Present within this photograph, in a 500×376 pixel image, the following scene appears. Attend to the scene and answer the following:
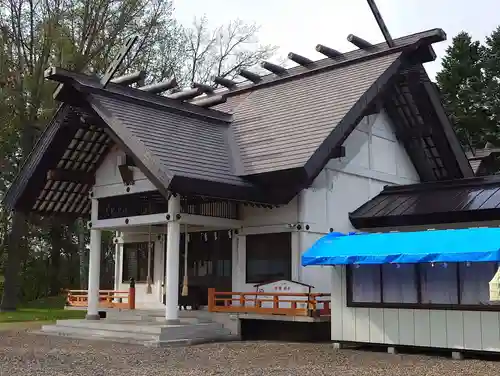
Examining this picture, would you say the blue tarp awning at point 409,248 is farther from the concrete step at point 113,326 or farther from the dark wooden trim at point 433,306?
the concrete step at point 113,326

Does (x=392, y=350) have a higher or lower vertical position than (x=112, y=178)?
lower

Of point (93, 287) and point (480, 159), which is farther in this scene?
point (480, 159)

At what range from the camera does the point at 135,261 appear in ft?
63.1

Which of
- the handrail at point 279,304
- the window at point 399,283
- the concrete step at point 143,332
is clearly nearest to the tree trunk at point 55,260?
the concrete step at point 143,332

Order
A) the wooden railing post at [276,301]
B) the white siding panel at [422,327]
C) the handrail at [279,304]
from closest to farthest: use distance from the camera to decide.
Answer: the white siding panel at [422,327], the handrail at [279,304], the wooden railing post at [276,301]

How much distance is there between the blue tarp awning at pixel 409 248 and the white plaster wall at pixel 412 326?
59 centimetres

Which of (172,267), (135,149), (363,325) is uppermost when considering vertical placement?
(135,149)

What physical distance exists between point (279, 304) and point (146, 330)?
10.6 ft

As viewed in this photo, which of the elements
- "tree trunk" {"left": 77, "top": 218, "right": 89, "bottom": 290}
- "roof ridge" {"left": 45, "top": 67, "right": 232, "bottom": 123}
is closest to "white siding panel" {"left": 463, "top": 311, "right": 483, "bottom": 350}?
"roof ridge" {"left": 45, "top": 67, "right": 232, "bottom": 123}

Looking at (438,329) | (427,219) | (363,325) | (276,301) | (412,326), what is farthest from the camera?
(427,219)

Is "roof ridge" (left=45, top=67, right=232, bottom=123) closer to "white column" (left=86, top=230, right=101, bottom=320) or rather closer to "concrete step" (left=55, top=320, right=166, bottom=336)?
"white column" (left=86, top=230, right=101, bottom=320)

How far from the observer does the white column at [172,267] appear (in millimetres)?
13711

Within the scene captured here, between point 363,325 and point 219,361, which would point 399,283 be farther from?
point 219,361

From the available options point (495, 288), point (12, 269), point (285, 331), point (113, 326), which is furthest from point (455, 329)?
point (12, 269)
